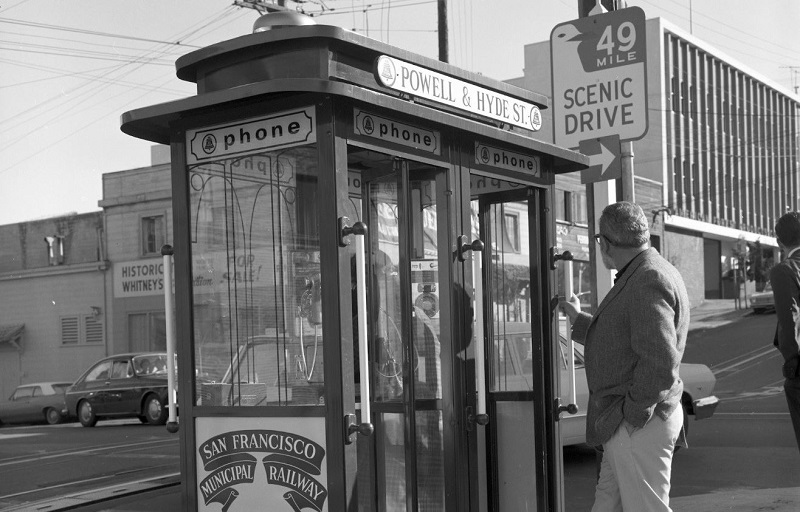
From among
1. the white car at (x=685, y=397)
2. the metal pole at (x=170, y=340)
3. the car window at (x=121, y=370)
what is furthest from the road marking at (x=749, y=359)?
the metal pole at (x=170, y=340)

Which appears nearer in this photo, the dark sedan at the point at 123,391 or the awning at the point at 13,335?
the dark sedan at the point at 123,391

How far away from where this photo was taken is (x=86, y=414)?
74.7ft

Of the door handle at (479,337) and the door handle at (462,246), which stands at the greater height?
the door handle at (462,246)

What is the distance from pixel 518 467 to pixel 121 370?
17804 mm

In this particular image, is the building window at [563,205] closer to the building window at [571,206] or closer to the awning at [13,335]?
the building window at [571,206]

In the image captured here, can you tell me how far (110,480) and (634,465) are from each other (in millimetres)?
7937

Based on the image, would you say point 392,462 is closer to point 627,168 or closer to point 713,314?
point 627,168

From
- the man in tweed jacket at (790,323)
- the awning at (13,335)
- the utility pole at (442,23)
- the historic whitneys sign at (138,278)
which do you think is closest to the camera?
the man in tweed jacket at (790,323)

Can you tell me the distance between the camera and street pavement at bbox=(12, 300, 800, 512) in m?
7.93

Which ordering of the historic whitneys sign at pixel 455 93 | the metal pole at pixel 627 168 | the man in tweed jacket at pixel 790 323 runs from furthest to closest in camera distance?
the metal pole at pixel 627 168, the man in tweed jacket at pixel 790 323, the historic whitneys sign at pixel 455 93

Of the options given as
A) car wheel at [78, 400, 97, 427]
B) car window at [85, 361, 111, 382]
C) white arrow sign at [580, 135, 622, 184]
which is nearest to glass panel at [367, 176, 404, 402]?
white arrow sign at [580, 135, 622, 184]

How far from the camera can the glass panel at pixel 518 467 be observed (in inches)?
234

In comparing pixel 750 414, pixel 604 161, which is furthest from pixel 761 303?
pixel 604 161

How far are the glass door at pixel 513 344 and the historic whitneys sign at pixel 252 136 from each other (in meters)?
1.75
